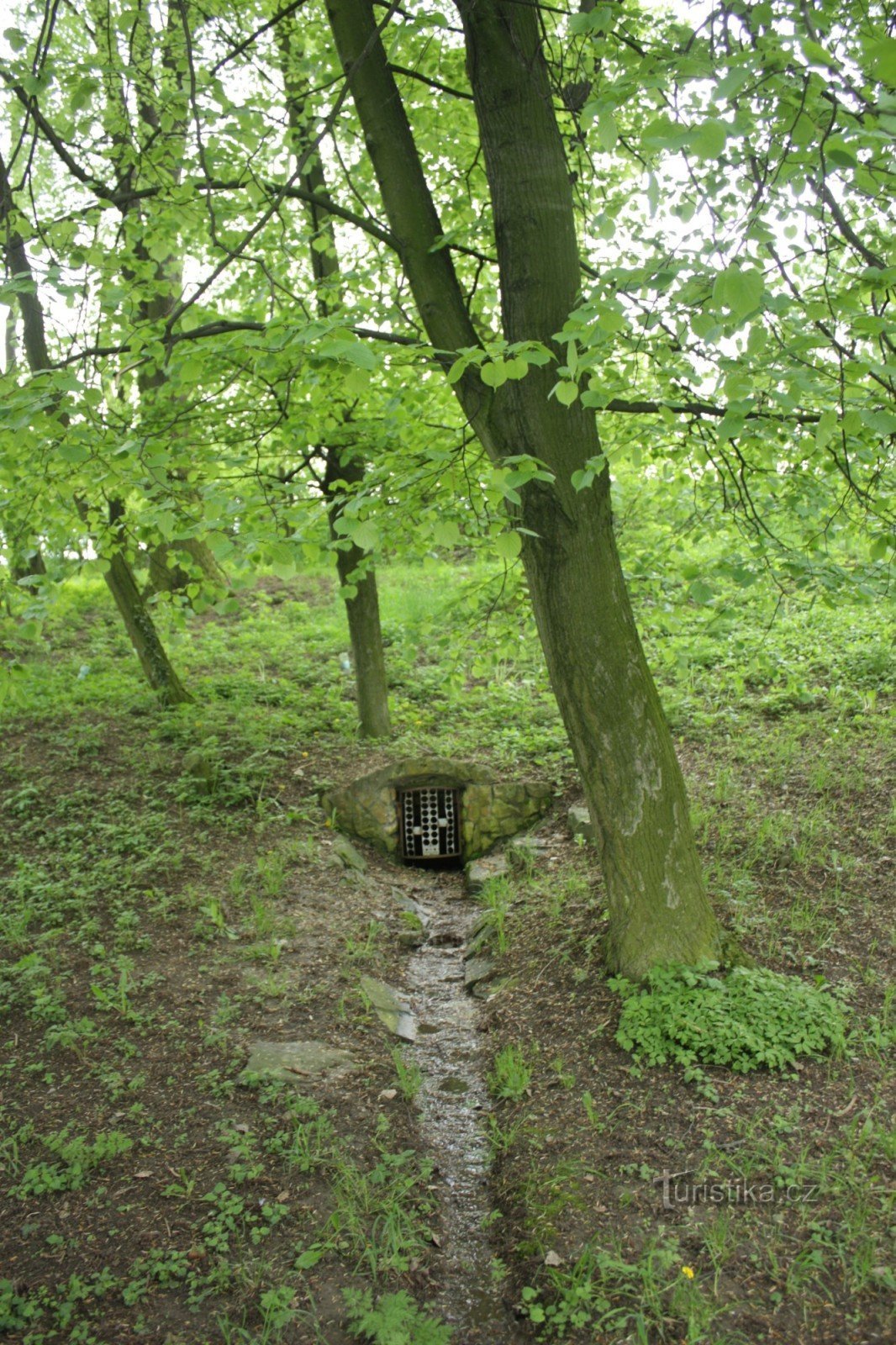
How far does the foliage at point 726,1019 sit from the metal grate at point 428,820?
3.75 metres

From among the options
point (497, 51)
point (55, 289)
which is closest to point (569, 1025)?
point (55, 289)

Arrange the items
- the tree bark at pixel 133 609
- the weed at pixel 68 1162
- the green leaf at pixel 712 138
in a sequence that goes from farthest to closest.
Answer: the tree bark at pixel 133 609 < the weed at pixel 68 1162 < the green leaf at pixel 712 138

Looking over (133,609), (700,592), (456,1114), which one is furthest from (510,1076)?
(133,609)

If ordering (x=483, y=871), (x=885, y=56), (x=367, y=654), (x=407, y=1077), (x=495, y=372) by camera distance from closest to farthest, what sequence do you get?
(x=885, y=56) → (x=495, y=372) → (x=407, y=1077) → (x=483, y=871) → (x=367, y=654)

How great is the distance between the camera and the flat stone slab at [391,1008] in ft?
16.5

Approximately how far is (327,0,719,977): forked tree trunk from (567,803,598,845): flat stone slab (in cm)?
217

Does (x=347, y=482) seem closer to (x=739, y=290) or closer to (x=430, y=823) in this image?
(x=430, y=823)

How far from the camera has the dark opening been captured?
26.5ft

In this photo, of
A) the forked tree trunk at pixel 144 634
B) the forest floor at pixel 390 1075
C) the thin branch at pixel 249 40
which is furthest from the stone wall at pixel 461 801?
the thin branch at pixel 249 40

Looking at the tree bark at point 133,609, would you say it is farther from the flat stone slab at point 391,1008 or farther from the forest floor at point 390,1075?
the flat stone slab at point 391,1008

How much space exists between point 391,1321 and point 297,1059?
1.60m

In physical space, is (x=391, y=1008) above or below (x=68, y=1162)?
below

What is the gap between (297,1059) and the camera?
174 inches

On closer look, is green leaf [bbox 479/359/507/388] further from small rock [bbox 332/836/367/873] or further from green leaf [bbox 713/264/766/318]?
small rock [bbox 332/836/367/873]
